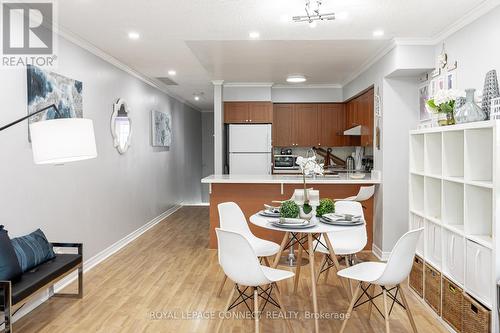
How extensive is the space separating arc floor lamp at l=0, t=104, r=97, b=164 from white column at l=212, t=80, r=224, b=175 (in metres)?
4.73

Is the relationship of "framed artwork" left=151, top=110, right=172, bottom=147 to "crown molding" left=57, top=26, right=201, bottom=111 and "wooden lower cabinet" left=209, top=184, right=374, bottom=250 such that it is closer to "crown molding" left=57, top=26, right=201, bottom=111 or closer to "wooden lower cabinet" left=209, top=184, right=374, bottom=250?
"crown molding" left=57, top=26, right=201, bottom=111

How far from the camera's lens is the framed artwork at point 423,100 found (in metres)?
4.69

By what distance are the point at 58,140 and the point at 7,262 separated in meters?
1.06

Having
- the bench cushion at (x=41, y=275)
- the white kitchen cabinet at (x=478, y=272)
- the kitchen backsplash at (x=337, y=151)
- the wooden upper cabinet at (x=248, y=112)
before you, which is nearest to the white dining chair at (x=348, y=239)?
the white kitchen cabinet at (x=478, y=272)

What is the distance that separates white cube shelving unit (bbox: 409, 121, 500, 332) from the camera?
8.37 ft

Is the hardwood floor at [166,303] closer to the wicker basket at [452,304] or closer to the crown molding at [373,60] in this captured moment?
the wicker basket at [452,304]

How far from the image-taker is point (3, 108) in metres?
3.17

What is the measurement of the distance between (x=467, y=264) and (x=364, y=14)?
2292 millimetres

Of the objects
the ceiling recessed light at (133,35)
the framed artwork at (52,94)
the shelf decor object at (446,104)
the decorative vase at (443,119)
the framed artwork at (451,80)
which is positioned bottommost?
the decorative vase at (443,119)

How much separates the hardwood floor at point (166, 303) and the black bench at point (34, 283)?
1.06ft

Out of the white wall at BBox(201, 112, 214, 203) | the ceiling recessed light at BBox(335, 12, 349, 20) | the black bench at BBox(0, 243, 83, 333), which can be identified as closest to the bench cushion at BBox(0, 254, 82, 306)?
the black bench at BBox(0, 243, 83, 333)

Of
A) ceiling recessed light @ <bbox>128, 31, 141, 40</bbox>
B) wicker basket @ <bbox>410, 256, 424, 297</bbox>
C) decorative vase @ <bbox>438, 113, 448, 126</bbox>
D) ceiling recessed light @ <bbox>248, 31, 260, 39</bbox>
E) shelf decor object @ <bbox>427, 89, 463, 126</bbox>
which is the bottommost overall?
wicker basket @ <bbox>410, 256, 424, 297</bbox>

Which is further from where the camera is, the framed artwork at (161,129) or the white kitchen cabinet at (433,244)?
the framed artwork at (161,129)

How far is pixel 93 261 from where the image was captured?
4.73m
